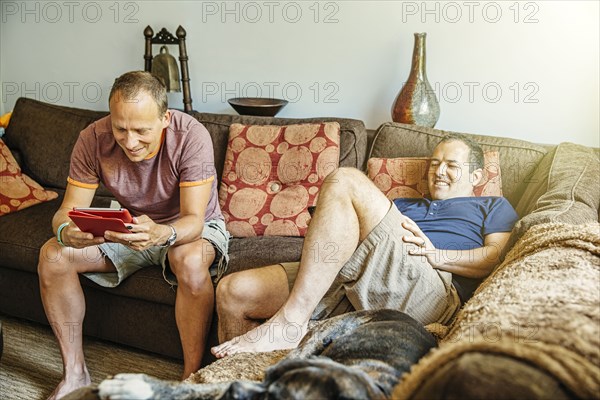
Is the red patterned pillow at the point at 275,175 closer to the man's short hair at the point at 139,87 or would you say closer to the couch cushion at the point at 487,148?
Result: the couch cushion at the point at 487,148

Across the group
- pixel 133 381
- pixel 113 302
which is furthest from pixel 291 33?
pixel 133 381

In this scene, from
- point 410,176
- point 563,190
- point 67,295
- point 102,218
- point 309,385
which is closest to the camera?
point 309,385

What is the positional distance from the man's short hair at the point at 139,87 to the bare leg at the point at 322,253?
2.12 feet

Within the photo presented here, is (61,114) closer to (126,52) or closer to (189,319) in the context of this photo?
(126,52)

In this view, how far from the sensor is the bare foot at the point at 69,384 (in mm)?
2124

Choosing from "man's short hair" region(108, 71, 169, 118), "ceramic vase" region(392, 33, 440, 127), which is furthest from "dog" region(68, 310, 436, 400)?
"ceramic vase" region(392, 33, 440, 127)

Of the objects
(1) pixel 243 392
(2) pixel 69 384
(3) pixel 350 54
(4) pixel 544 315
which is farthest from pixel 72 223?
(3) pixel 350 54

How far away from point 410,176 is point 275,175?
1.90ft

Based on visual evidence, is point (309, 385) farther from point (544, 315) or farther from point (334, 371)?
point (544, 315)

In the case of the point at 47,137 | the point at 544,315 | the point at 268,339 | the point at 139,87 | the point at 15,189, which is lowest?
the point at 268,339

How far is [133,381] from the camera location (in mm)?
1024

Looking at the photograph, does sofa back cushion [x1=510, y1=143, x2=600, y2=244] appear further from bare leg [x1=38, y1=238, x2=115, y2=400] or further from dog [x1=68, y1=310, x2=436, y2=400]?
bare leg [x1=38, y1=238, x2=115, y2=400]

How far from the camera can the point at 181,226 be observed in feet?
6.77

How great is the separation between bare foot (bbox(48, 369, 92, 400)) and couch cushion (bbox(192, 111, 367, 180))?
1.04 metres
